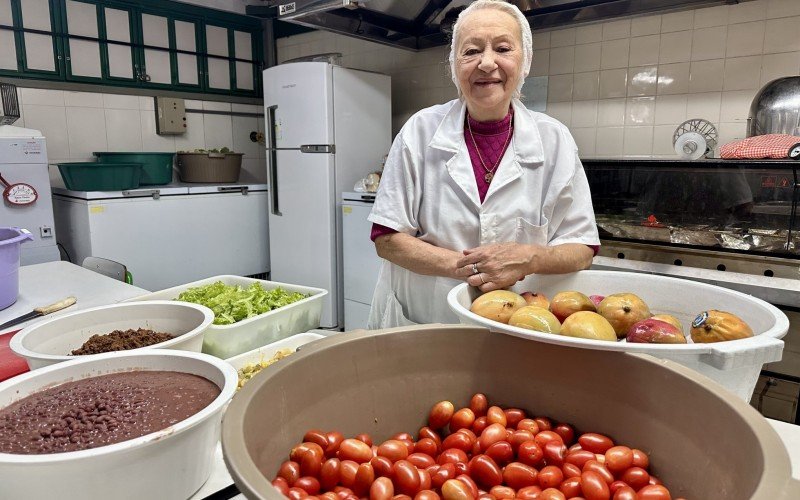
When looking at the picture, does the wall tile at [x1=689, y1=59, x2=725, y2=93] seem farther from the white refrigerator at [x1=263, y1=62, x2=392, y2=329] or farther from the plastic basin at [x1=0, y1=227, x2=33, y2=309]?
the plastic basin at [x1=0, y1=227, x2=33, y2=309]

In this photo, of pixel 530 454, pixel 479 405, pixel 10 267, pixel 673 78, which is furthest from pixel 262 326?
pixel 673 78

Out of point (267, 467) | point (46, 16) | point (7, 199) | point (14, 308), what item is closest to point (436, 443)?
point (267, 467)

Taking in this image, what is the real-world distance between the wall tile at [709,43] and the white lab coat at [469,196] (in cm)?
182

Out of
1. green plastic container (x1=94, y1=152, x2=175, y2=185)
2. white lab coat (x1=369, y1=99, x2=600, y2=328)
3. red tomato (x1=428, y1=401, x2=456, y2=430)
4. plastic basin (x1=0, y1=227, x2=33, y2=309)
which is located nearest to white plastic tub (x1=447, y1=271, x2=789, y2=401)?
red tomato (x1=428, y1=401, x2=456, y2=430)

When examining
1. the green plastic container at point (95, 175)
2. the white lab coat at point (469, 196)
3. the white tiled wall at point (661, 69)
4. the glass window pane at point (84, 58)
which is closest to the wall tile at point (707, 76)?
the white tiled wall at point (661, 69)

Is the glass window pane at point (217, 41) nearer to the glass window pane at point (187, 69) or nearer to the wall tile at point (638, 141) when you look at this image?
the glass window pane at point (187, 69)

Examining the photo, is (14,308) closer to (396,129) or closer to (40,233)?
(40,233)

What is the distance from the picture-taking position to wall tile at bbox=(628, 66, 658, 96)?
9.70ft

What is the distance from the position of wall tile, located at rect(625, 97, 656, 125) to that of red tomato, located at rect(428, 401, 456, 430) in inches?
107

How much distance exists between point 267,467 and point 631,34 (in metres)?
3.16

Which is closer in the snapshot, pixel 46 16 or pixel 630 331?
pixel 630 331

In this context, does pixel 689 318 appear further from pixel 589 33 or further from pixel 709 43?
pixel 589 33

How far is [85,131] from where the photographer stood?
400cm

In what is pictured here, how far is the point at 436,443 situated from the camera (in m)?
0.78
